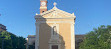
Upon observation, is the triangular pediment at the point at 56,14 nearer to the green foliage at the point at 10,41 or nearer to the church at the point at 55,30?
the church at the point at 55,30

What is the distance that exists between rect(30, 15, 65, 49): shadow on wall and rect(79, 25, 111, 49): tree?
7.67 metres

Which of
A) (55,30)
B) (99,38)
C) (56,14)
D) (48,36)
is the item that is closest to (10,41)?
(48,36)

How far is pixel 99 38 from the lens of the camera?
26625mm

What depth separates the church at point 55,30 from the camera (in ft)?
113

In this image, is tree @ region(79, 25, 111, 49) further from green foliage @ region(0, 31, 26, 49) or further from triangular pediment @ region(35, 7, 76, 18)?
green foliage @ region(0, 31, 26, 49)

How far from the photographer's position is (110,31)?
25.4 meters

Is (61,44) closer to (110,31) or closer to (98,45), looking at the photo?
(98,45)

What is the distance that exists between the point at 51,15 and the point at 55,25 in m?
2.29

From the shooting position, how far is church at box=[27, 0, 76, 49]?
1357 inches

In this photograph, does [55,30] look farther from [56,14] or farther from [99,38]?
[99,38]

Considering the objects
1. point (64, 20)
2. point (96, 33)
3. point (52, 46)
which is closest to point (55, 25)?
point (64, 20)

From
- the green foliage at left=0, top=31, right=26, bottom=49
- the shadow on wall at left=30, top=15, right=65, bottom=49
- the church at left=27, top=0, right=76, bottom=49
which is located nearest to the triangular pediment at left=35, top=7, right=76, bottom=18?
the church at left=27, top=0, right=76, bottom=49

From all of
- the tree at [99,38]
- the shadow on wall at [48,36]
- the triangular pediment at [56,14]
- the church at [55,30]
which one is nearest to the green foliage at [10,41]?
the church at [55,30]

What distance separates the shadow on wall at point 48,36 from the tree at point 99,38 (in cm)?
767
